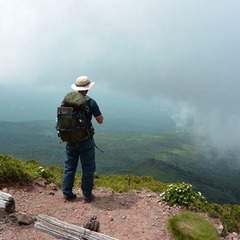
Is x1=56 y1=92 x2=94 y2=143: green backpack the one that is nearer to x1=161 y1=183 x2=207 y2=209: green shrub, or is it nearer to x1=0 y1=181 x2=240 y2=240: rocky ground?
x1=0 y1=181 x2=240 y2=240: rocky ground

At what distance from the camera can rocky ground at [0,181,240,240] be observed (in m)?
5.15

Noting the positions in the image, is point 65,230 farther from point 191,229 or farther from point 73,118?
point 73,118

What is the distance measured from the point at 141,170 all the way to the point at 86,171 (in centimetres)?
19795

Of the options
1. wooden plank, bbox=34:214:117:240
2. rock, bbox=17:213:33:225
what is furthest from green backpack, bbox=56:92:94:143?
wooden plank, bbox=34:214:117:240

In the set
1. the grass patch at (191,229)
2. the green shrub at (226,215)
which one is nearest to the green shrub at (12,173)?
the grass patch at (191,229)

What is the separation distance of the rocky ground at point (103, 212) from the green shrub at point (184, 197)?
10.2 inches

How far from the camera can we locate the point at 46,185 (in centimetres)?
933

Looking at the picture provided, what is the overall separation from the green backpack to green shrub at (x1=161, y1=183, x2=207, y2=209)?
4.46 meters

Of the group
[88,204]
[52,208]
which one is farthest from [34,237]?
[88,204]

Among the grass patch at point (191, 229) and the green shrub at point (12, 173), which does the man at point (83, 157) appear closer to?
the green shrub at point (12, 173)

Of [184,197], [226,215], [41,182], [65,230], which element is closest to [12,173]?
[41,182]

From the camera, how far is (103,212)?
7.05m

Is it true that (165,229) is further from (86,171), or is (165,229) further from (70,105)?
(70,105)

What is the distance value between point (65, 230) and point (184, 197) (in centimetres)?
520
